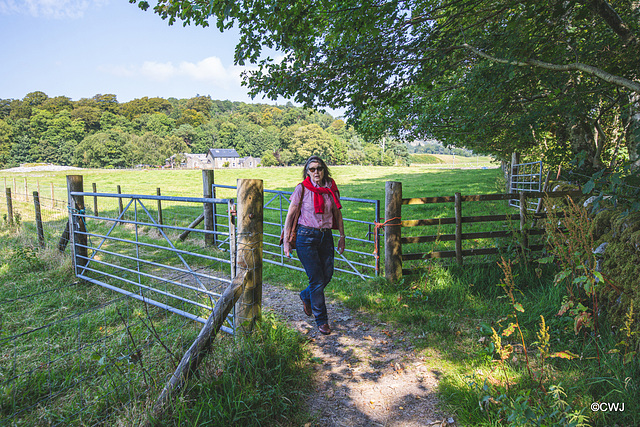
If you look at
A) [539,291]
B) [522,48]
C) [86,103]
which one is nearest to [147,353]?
[539,291]

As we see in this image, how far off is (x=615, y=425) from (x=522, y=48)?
4180mm

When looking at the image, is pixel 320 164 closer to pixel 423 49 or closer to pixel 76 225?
pixel 423 49

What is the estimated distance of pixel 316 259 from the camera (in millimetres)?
4145

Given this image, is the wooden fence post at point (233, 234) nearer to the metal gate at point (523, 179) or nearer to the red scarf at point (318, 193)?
the red scarf at point (318, 193)

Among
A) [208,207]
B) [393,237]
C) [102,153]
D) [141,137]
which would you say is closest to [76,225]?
[208,207]

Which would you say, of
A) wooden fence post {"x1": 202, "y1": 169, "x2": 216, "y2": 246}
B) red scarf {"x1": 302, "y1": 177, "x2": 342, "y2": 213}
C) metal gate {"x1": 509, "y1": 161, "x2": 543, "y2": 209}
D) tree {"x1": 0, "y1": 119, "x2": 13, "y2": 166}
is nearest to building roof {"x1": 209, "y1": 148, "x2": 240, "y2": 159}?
tree {"x1": 0, "y1": 119, "x2": 13, "y2": 166}

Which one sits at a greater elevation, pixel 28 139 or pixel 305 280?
pixel 28 139

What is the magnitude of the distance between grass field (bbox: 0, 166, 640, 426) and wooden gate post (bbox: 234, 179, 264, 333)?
0.80 ft

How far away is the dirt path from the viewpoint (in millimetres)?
2846

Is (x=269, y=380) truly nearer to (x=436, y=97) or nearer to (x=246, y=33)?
(x=246, y=33)

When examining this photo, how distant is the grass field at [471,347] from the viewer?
8.46ft

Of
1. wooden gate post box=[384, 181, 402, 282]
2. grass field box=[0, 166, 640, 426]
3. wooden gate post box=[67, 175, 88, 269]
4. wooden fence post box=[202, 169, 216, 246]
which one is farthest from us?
wooden fence post box=[202, 169, 216, 246]

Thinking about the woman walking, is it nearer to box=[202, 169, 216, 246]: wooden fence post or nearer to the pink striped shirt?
the pink striped shirt

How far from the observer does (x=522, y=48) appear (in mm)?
4512
